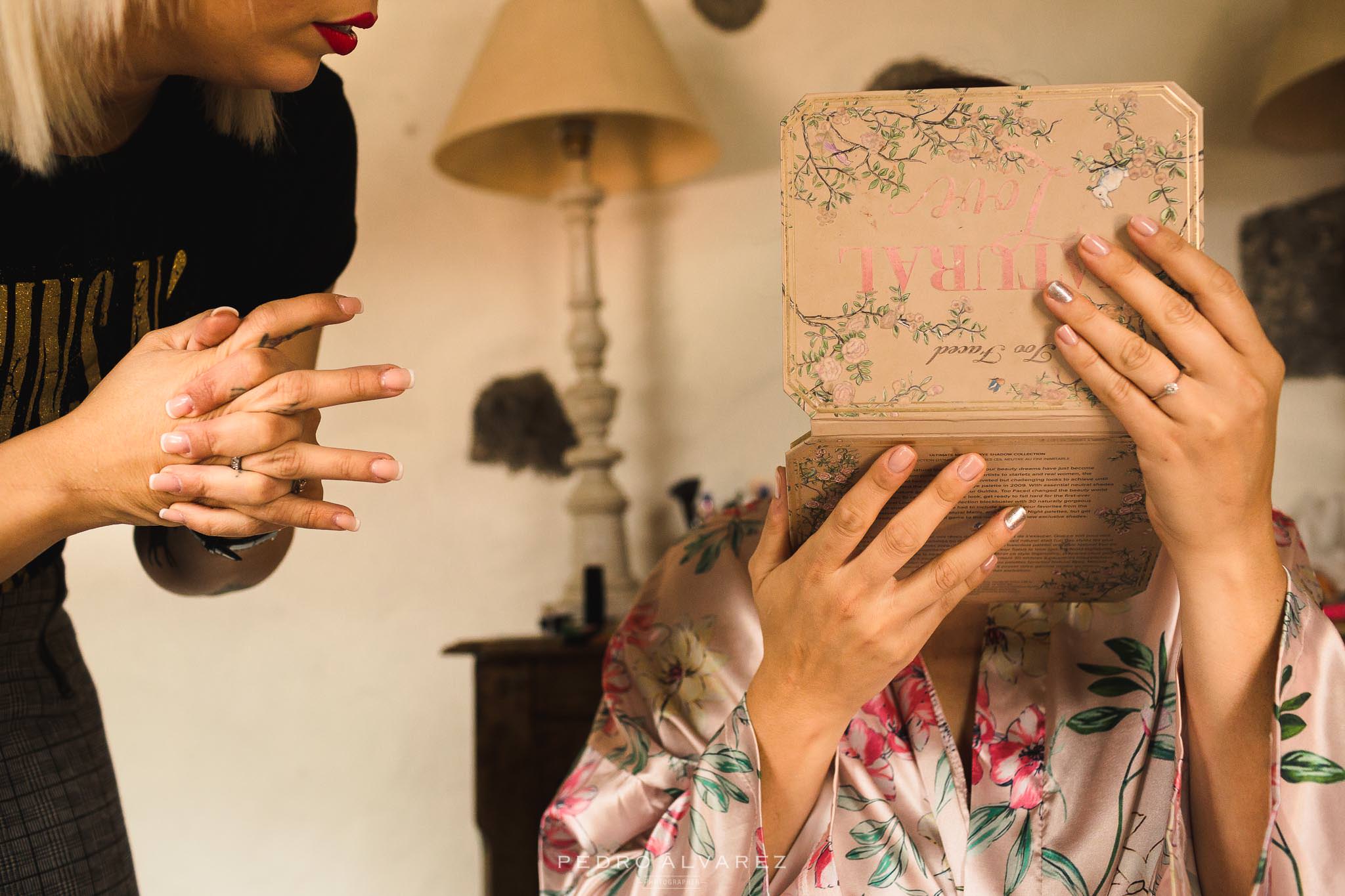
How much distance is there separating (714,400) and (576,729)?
647mm

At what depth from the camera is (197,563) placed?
87 cm

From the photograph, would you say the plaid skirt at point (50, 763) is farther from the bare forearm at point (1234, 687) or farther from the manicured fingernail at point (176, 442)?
the bare forearm at point (1234, 687)

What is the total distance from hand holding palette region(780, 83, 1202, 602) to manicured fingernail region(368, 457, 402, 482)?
0.76ft

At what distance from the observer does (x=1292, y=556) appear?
0.77m

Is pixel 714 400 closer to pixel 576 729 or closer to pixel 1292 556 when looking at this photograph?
pixel 576 729

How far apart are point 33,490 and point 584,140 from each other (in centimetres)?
121

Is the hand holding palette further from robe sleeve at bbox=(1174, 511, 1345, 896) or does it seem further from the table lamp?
the table lamp

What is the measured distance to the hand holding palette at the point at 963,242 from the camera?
0.61m

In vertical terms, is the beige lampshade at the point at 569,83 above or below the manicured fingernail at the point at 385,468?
above

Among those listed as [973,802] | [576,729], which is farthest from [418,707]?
[973,802]

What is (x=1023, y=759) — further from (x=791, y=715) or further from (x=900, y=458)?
(x=900, y=458)

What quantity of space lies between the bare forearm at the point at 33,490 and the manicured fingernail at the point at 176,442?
0.07 metres

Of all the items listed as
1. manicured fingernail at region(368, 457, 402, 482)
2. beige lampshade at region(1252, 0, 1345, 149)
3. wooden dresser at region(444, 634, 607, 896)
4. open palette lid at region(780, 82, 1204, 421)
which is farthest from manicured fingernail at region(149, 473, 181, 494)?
beige lampshade at region(1252, 0, 1345, 149)

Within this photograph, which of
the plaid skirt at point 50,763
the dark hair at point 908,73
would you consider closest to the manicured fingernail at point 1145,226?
the plaid skirt at point 50,763
